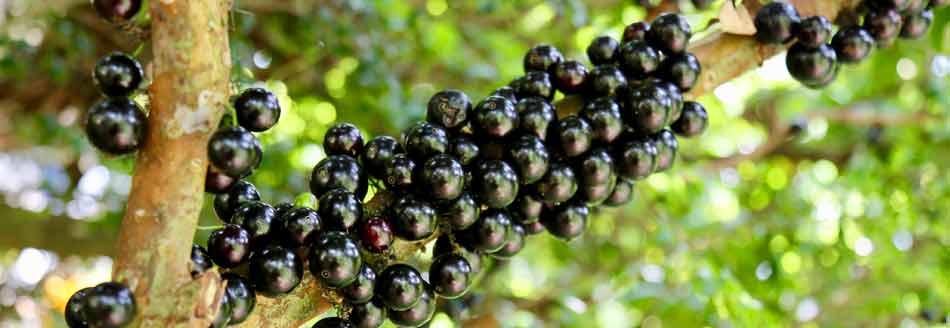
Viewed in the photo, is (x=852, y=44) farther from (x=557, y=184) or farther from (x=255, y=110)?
(x=255, y=110)

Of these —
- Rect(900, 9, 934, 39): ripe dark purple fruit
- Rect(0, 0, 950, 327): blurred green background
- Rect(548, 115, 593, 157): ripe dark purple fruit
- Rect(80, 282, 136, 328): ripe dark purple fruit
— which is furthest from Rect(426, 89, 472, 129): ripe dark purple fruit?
Rect(900, 9, 934, 39): ripe dark purple fruit

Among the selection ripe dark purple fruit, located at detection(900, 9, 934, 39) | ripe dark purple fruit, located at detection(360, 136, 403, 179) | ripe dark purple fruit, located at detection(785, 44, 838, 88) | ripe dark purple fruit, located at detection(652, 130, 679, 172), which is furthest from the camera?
ripe dark purple fruit, located at detection(900, 9, 934, 39)

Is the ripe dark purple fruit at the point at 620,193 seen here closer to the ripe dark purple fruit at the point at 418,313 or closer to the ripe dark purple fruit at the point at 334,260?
the ripe dark purple fruit at the point at 418,313

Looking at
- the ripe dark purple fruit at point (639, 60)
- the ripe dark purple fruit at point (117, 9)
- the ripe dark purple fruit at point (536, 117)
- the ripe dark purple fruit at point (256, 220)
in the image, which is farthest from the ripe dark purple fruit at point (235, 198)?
the ripe dark purple fruit at point (639, 60)

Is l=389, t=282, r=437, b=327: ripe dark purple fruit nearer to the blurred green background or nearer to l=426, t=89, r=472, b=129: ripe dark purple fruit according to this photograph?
l=426, t=89, r=472, b=129: ripe dark purple fruit

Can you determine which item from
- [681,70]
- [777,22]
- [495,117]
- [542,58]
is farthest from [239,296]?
[777,22]

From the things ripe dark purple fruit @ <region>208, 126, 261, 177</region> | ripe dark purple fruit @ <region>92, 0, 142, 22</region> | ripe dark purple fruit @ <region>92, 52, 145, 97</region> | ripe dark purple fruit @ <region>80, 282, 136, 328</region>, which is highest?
ripe dark purple fruit @ <region>92, 0, 142, 22</region>
